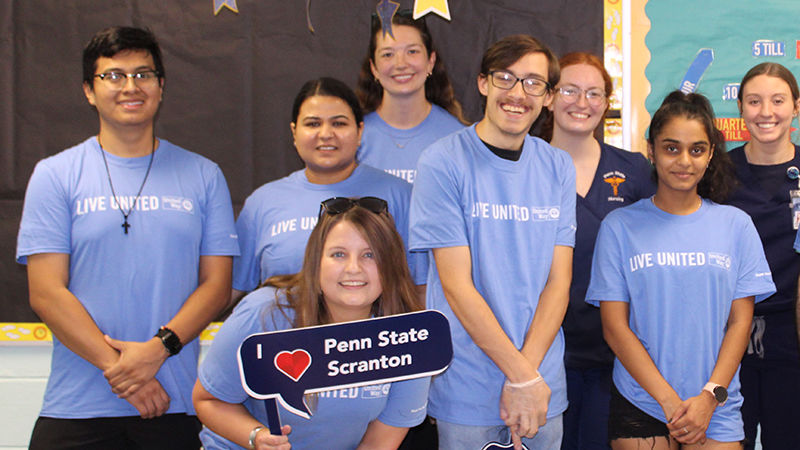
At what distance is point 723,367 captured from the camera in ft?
6.78

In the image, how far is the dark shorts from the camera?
81.8 inches

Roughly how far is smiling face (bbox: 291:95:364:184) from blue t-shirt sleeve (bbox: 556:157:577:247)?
73cm

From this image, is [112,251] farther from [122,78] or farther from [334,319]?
[334,319]

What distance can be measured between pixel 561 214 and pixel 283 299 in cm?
92

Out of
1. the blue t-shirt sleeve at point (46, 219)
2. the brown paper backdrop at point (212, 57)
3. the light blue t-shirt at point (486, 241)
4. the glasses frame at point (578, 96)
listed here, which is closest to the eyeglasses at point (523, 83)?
the light blue t-shirt at point (486, 241)

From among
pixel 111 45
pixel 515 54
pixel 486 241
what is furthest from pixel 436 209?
pixel 111 45

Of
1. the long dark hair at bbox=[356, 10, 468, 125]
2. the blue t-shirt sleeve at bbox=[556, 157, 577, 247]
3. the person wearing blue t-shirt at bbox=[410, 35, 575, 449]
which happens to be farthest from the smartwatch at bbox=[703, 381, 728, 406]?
the long dark hair at bbox=[356, 10, 468, 125]

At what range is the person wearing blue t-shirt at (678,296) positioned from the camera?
2.06 meters

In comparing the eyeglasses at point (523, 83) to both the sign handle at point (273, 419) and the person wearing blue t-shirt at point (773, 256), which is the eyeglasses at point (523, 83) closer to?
the person wearing blue t-shirt at point (773, 256)

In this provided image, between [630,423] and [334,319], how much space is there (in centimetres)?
109

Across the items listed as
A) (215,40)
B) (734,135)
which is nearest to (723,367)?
(734,135)

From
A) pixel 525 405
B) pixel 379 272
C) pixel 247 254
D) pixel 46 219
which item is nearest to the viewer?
pixel 379 272

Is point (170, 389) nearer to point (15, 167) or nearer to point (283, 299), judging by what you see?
point (283, 299)

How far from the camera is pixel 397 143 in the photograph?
2543 millimetres
